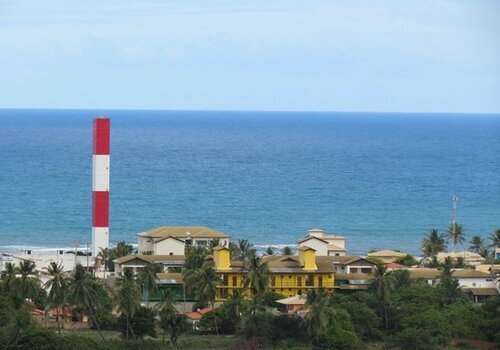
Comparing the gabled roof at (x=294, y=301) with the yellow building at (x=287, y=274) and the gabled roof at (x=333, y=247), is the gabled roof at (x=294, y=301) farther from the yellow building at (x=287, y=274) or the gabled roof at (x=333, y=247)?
the gabled roof at (x=333, y=247)

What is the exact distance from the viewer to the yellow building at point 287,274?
3039 inches

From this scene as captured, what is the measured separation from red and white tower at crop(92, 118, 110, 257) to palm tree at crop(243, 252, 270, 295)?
2264cm

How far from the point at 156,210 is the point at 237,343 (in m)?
74.6

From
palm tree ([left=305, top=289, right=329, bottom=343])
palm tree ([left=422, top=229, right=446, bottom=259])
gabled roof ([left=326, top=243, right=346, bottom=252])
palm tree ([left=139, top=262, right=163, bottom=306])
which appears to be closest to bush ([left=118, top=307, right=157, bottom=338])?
palm tree ([left=139, top=262, right=163, bottom=306])

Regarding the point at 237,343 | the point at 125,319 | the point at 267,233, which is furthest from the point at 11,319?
the point at 267,233

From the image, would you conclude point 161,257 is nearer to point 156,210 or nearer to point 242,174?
point 156,210

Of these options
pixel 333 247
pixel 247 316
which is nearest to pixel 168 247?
pixel 333 247

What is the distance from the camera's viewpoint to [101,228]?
92.9m

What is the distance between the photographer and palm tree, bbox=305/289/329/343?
6531cm

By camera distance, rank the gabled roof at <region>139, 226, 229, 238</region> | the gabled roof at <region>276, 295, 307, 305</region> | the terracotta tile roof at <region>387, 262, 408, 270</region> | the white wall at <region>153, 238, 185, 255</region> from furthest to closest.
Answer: the gabled roof at <region>139, 226, 229, 238</region> → the white wall at <region>153, 238, 185, 255</region> → the terracotta tile roof at <region>387, 262, 408, 270</region> → the gabled roof at <region>276, 295, 307, 305</region>

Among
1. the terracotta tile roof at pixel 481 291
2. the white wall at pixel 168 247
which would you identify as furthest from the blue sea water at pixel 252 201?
the terracotta tile roof at pixel 481 291

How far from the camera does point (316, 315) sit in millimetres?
65250

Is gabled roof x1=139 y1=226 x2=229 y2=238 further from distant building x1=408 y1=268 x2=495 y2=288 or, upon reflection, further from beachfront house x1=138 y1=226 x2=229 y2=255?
distant building x1=408 y1=268 x2=495 y2=288

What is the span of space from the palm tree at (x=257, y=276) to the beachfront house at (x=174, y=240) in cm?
1604
